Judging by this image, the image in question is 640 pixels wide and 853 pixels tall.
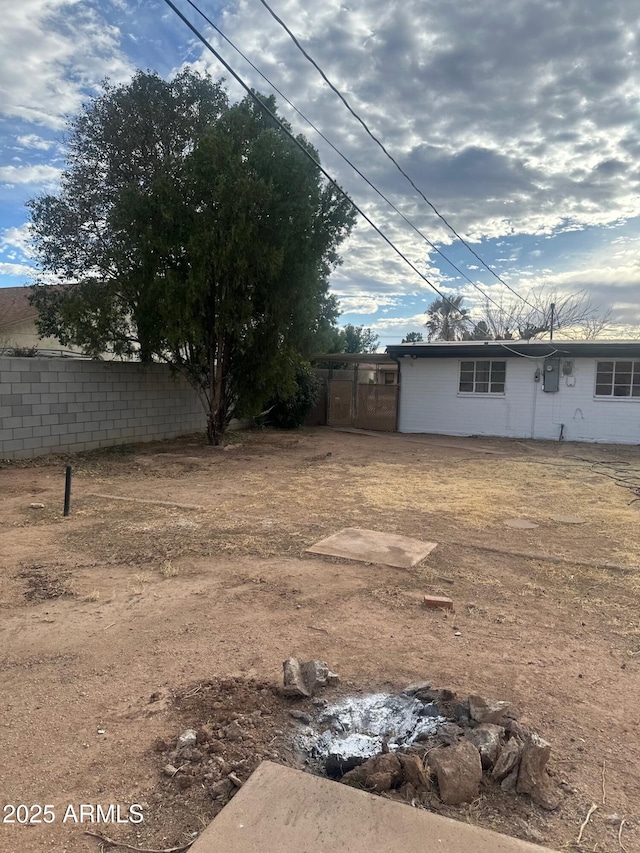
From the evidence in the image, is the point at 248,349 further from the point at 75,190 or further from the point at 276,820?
the point at 276,820

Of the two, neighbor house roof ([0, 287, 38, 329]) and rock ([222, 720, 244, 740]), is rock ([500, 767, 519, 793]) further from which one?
neighbor house roof ([0, 287, 38, 329])

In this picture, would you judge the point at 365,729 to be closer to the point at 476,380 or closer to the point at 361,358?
the point at 476,380

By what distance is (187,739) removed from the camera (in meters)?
2.47

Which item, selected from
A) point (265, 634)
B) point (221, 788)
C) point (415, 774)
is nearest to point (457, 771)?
point (415, 774)

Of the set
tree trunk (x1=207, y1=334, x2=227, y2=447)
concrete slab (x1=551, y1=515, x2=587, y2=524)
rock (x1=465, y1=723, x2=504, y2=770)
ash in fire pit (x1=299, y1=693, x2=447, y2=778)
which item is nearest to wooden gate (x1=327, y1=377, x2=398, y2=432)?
tree trunk (x1=207, y1=334, x2=227, y2=447)

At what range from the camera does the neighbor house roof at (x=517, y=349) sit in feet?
49.2

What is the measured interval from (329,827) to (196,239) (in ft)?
36.7

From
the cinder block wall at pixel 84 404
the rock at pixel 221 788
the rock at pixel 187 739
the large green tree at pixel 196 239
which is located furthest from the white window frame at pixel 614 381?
the rock at pixel 221 788

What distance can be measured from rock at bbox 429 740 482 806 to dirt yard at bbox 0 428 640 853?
1.8 inches

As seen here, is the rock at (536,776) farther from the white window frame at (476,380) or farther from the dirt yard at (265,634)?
the white window frame at (476,380)

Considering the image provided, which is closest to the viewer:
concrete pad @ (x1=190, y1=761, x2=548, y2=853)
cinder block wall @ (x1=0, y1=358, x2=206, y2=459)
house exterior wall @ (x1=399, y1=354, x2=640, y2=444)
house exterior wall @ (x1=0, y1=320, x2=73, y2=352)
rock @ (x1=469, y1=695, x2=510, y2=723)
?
concrete pad @ (x1=190, y1=761, x2=548, y2=853)

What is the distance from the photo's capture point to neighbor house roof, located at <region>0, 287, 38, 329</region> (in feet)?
79.9

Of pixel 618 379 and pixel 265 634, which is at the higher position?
pixel 618 379

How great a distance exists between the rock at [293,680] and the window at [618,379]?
1506 centimetres
